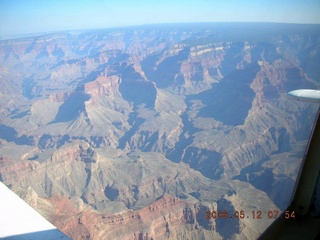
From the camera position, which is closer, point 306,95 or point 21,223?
point 21,223

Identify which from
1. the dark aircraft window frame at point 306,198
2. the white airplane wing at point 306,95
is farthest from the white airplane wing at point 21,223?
the white airplane wing at point 306,95

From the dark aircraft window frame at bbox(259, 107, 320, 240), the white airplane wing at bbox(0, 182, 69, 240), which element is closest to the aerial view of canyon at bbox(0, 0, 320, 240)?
the dark aircraft window frame at bbox(259, 107, 320, 240)

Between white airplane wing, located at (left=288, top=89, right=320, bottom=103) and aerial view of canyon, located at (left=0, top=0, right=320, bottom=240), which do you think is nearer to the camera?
white airplane wing, located at (left=288, top=89, right=320, bottom=103)

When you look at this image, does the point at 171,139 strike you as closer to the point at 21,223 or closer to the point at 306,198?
the point at 306,198

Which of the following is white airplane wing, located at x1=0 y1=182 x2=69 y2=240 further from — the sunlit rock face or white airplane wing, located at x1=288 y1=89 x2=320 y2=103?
white airplane wing, located at x1=288 y1=89 x2=320 y2=103

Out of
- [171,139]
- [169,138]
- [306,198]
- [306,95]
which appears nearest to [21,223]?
[306,198]

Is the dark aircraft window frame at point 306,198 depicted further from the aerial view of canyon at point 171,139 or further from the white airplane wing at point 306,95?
the white airplane wing at point 306,95

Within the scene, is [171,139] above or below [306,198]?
below
